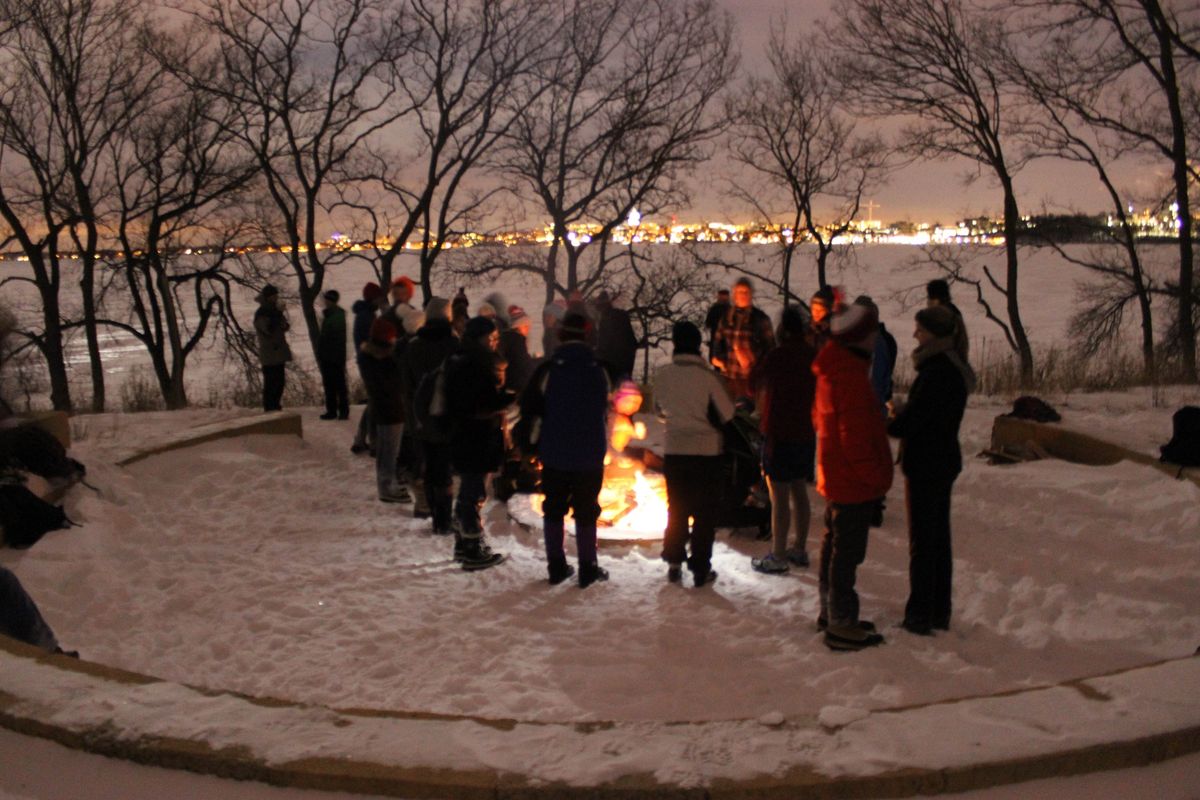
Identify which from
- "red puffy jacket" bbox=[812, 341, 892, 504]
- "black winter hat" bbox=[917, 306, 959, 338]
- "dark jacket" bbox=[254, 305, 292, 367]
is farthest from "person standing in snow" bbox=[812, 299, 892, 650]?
"dark jacket" bbox=[254, 305, 292, 367]

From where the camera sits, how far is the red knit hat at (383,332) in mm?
8227

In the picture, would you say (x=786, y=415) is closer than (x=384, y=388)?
Yes

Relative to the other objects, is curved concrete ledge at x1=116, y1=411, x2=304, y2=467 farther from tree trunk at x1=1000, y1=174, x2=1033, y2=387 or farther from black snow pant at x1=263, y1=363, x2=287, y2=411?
tree trunk at x1=1000, y1=174, x2=1033, y2=387

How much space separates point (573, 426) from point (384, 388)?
2811 mm

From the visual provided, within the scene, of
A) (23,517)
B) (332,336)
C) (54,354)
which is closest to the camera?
(23,517)

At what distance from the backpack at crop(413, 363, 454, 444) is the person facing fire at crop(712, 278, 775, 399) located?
8.80 feet

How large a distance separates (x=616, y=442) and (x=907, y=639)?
3204mm

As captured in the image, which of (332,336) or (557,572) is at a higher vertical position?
(332,336)

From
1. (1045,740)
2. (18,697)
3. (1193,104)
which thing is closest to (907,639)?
(1045,740)

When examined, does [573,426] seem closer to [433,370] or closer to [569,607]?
[569,607]

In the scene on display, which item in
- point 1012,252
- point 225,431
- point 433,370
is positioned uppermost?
point 1012,252

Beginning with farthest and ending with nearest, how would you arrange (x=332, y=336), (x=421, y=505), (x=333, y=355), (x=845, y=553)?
(x=333, y=355) < (x=332, y=336) < (x=421, y=505) < (x=845, y=553)

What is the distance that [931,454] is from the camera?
5.14 m

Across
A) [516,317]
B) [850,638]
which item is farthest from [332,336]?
[850,638]
